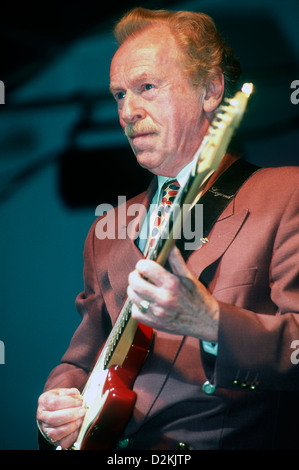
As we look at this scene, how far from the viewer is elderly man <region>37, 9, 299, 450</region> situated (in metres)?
1.20

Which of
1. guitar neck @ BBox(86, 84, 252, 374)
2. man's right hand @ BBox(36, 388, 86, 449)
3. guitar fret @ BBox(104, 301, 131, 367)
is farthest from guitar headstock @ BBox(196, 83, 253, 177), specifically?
man's right hand @ BBox(36, 388, 86, 449)

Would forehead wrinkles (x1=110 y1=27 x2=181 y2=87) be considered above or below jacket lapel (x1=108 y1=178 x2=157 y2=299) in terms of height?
above

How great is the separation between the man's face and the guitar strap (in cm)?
19

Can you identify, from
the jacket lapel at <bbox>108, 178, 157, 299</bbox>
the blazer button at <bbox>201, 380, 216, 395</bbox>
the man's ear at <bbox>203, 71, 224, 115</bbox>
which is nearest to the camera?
the blazer button at <bbox>201, 380, 216, 395</bbox>

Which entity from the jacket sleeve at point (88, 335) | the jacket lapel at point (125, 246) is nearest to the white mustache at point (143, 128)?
the jacket lapel at point (125, 246)

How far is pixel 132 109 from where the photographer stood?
5.70ft

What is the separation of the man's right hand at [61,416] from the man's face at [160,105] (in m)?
0.81

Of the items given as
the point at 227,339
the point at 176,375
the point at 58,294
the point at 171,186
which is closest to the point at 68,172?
the point at 58,294

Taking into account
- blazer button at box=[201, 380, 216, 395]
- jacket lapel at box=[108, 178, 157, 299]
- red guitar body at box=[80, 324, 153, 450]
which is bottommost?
red guitar body at box=[80, 324, 153, 450]
